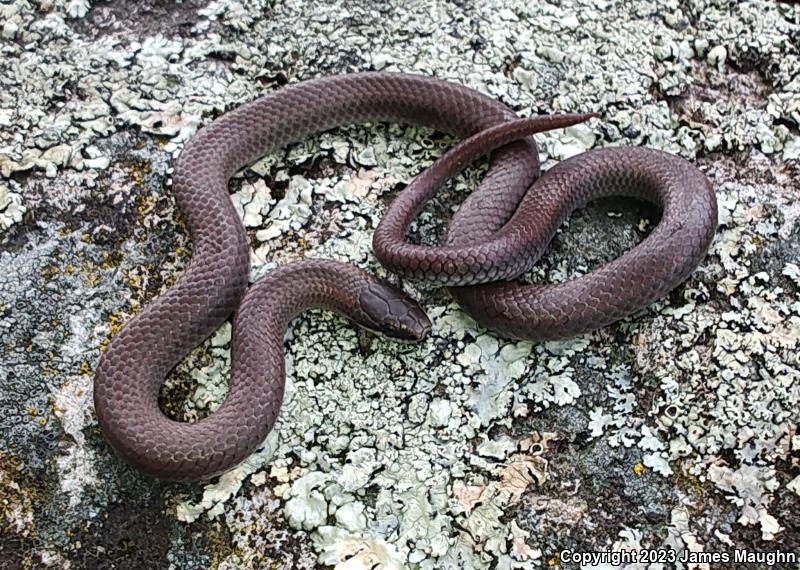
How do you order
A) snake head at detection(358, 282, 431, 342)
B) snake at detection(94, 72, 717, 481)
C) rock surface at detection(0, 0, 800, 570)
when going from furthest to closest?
1. snake head at detection(358, 282, 431, 342)
2. snake at detection(94, 72, 717, 481)
3. rock surface at detection(0, 0, 800, 570)

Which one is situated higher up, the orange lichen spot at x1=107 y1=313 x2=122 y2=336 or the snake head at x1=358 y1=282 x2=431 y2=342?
the snake head at x1=358 y1=282 x2=431 y2=342

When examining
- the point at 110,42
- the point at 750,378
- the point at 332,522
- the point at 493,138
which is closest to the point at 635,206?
the point at 493,138

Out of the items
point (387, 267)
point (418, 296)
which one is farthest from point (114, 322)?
point (418, 296)

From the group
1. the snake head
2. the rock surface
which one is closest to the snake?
the snake head

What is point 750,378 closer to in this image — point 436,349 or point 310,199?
point 436,349

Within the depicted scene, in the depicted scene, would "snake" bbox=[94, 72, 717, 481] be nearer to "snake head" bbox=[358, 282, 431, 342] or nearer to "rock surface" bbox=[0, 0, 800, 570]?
"snake head" bbox=[358, 282, 431, 342]

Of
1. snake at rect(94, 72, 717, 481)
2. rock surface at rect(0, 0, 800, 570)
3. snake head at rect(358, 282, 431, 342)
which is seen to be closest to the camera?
rock surface at rect(0, 0, 800, 570)

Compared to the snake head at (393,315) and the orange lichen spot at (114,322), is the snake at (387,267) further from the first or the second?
the orange lichen spot at (114,322)
